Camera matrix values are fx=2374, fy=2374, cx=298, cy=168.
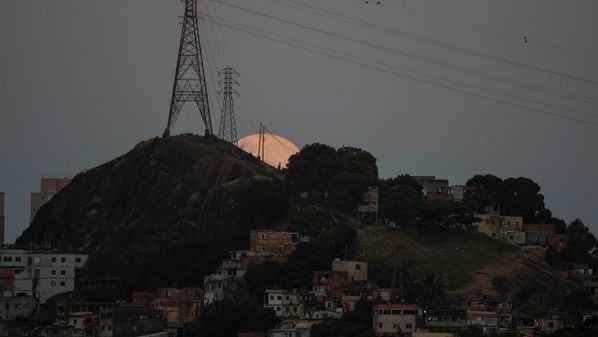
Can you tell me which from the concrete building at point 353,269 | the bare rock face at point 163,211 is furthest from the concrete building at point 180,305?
the concrete building at point 353,269

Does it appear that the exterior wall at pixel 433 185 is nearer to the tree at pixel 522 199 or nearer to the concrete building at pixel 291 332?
the tree at pixel 522 199

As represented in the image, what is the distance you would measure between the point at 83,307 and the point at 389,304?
19.9m

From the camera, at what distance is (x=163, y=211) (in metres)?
155

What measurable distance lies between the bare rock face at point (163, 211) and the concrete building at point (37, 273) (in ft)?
5.51

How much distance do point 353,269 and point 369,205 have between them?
37.8ft

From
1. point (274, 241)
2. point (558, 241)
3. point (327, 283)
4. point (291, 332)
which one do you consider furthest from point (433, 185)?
point (291, 332)

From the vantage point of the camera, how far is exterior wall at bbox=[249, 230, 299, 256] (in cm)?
14150

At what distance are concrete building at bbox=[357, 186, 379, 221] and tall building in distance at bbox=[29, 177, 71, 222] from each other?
31.6m

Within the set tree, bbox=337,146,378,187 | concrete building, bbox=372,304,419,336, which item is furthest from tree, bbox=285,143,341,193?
concrete building, bbox=372,304,419,336

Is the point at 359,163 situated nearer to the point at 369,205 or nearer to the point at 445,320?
the point at 369,205

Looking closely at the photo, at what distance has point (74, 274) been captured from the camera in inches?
5876

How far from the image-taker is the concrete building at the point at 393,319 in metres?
127

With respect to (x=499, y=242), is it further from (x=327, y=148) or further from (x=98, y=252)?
(x=98, y=252)

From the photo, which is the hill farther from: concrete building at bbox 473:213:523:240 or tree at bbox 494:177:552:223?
tree at bbox 494:177:552:223
